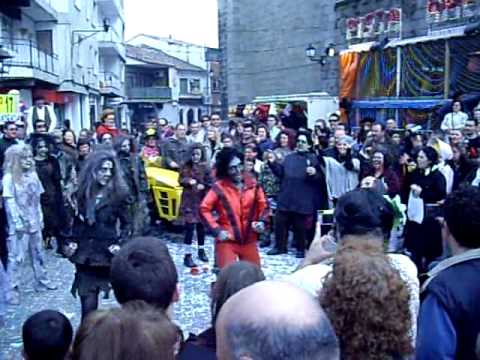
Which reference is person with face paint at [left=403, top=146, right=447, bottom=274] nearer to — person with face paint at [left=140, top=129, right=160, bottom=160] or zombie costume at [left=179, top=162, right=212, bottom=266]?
zombie costume at [left=179, top=162, right=212, bottom=266]

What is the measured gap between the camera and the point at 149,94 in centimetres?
6412

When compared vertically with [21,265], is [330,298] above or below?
above

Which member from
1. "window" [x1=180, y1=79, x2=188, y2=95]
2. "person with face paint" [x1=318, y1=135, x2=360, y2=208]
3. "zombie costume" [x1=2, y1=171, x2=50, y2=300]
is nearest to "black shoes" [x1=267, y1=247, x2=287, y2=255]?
"person with face paint" [x1=318, y1=135, x2=360, y2=208]

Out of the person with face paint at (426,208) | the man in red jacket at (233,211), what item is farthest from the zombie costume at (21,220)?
Answer: the person with face paint at (426,208)

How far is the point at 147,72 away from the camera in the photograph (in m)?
68.2

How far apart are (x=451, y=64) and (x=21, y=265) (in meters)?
13.0

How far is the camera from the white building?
23.8 metres

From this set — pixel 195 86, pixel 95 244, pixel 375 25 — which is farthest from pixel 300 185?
pixel 195 86

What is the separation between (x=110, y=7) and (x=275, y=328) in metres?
43.3

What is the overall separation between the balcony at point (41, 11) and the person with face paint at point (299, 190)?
18.0m

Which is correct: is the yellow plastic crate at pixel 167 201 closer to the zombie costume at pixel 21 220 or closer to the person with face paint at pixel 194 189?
the person with face paint at pixel 194 189

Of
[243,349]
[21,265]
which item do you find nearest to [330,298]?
[243,349]

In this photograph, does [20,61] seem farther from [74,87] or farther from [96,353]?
[96,353]

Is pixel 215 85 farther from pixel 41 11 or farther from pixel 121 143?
pixel 121 143
